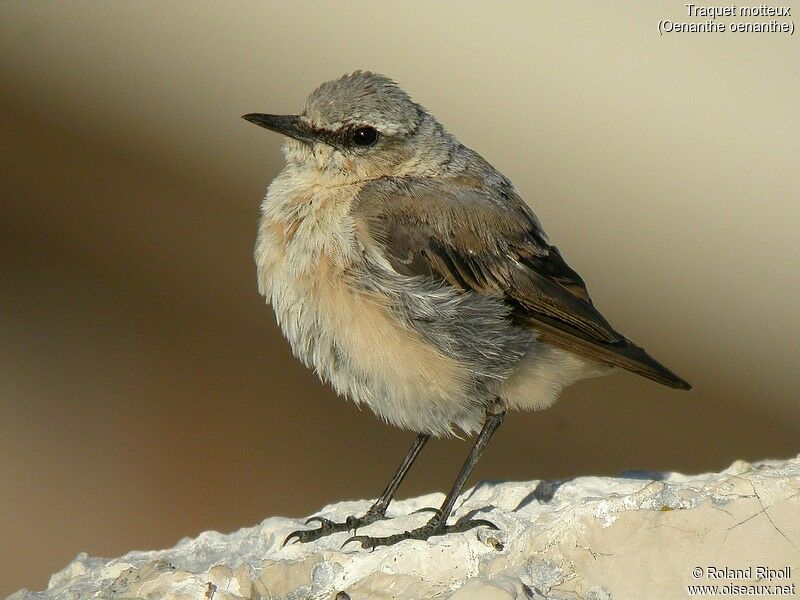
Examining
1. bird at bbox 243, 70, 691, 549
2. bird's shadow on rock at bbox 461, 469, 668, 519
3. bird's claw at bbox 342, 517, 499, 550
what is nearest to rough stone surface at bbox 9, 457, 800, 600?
bird's claw at bbox 342, 517, 499, 550

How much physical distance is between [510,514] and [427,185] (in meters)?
1.76

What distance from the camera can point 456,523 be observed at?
482 centimetres

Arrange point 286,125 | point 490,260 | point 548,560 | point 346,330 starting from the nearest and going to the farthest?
point 548,560 → point 346,330 → point 490,260 → point 286,125

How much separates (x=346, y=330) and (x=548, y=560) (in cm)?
144

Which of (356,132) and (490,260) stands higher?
(356,132)

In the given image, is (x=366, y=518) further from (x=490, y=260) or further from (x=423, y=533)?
(x=490, y=260)

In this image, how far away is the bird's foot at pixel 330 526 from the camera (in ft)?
15.8

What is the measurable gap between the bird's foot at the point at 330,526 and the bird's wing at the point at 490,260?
116 cm

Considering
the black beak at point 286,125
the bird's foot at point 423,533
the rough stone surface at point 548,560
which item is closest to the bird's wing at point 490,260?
the black beak at point 286,125

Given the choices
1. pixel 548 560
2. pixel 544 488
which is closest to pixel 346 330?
pixel 544 488

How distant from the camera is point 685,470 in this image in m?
9.47

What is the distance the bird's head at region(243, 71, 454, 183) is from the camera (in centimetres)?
568

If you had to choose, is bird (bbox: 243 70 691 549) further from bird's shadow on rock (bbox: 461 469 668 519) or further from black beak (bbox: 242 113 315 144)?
bird's shadow on rock (bbox: 461 469 668 519)

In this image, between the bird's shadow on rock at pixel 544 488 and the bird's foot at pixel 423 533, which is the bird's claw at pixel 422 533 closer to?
the bird's foot at pixel 423 533
